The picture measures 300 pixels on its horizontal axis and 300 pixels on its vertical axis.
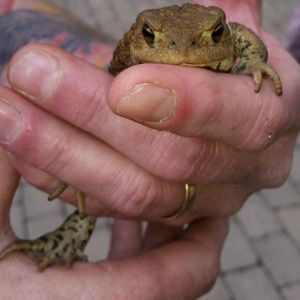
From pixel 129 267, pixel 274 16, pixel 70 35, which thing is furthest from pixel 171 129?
pixel 274 16

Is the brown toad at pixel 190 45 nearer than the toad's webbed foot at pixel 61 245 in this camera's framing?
Yes

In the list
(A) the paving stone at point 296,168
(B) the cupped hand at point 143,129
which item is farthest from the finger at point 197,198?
(A) the paving stone at point 296,168

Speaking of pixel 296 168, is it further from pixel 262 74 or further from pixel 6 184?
pixel 6 184

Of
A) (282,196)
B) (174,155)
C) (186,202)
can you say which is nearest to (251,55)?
(174,155)

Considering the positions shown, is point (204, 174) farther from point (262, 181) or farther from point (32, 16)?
point (32, 16)

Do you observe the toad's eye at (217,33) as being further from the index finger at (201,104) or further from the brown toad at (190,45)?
the index finger at (201,104)

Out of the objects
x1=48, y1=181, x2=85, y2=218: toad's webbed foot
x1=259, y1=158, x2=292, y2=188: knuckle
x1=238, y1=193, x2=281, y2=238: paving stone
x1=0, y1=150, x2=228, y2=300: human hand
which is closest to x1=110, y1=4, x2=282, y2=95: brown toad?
x1=259, y1=158, x2=292, y2=188: knuckle
